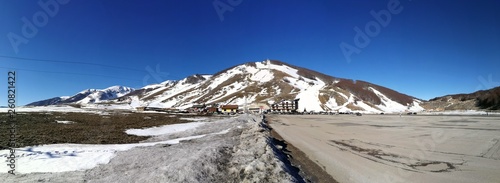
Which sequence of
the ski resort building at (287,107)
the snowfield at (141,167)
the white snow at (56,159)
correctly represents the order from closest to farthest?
the snowfield at (141,167)
the white snow at (56,159)
the ski resort building at (287,107)

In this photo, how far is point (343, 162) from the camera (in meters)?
15.6

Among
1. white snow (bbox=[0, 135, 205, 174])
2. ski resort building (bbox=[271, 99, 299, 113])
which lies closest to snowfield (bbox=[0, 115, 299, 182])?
white snow (bbox=[0, 135, 205, 174])

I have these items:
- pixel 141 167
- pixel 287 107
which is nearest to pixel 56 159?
pixel 141 167

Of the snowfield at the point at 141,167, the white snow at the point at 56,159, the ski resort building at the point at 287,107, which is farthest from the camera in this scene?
the ski resort building at the point at 287,107

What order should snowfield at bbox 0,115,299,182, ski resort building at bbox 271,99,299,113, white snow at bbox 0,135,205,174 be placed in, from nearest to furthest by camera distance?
snowfield at bbox 0,115,299,182 → white snow at bbox 0,135,205,174 → ski resort building at bbox 271,99,299,113

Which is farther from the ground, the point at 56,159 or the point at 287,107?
the point at 287,107

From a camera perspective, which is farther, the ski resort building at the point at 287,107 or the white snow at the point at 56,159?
the ski resort building at the point at 287,107

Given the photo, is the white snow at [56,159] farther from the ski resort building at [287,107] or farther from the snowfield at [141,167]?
the ski resort building at [287,107]

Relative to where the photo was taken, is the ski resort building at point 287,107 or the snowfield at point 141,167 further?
the ski resort building at point 287,107

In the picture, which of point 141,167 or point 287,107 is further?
point 287,107

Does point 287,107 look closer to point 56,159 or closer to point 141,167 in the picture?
point 56,159

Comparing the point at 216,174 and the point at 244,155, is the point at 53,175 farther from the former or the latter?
the point at 244,155

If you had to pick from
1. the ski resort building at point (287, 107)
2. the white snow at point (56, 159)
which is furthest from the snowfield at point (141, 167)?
the ski resort building at point (287, 107)

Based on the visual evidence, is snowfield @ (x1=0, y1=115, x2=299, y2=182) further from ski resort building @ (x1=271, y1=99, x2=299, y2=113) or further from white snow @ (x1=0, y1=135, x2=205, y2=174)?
ski resort building @ (x1=271, y1=99, x2=299, y2=113)
